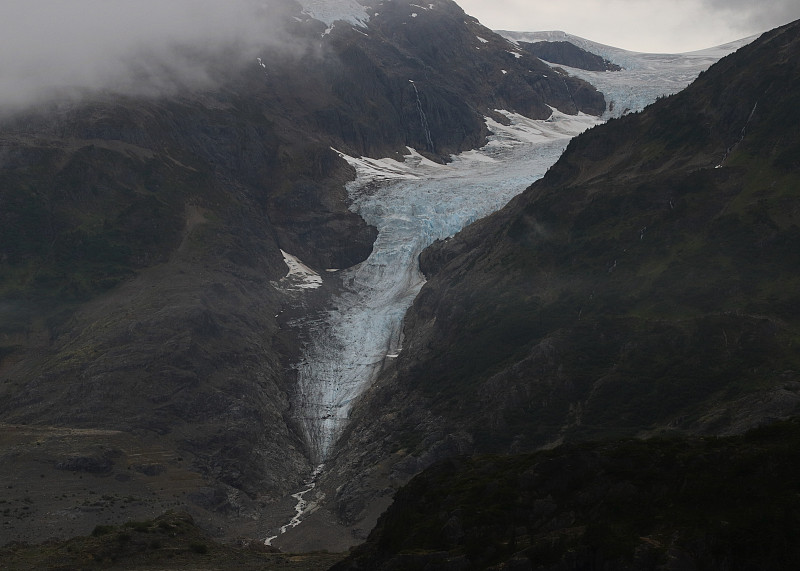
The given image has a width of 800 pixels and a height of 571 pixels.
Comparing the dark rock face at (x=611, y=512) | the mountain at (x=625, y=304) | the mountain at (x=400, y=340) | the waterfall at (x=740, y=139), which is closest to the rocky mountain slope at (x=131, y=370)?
the mountain at (x=400, y=340)

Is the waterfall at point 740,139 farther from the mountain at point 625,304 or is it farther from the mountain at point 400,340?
the mountain at point 400,340

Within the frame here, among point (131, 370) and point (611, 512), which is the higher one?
point (611, 512)

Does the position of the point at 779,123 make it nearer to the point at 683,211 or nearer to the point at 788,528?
the point at 683,211

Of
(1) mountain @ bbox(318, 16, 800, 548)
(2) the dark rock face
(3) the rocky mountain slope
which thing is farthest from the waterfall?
(2) the dark rock face

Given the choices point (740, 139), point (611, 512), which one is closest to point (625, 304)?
point (740, 139)

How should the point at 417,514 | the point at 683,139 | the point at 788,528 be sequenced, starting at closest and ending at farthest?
the point at 788,528 < the point at 417,514 < the point at 683,139

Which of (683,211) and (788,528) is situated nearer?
(788,528)

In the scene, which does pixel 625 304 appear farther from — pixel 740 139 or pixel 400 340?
pixel 400 340

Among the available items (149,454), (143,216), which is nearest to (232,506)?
(149,454)

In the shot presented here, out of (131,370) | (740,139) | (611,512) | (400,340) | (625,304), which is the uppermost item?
(740,139)
